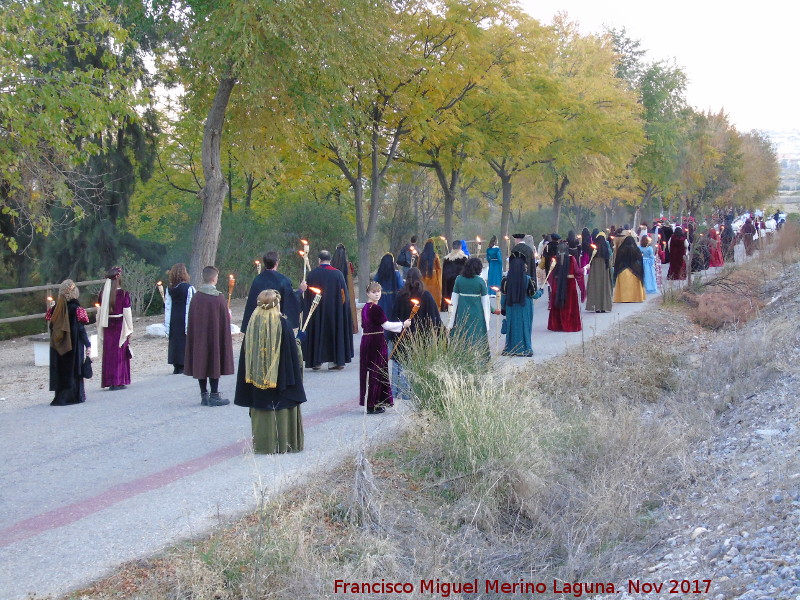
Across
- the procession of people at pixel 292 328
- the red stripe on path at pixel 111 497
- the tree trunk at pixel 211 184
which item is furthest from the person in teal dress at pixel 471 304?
the tree trunk at pixel 211 184

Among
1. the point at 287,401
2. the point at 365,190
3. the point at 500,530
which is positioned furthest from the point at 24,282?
the point at 500,530

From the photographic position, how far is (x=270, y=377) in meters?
8.30

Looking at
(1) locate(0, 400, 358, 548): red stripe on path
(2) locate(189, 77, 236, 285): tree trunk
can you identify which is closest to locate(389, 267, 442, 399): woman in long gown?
(1) locate(0, 400, 358, 548): red stripe on path

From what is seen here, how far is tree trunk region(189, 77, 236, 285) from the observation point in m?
17.9

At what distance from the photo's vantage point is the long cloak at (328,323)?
1362 centimetres

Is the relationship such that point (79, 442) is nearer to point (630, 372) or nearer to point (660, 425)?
point (660, 425)

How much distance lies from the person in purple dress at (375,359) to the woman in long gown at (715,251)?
22953mm

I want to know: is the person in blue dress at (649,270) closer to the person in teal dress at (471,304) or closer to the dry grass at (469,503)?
the person in teal dress at (471,304)

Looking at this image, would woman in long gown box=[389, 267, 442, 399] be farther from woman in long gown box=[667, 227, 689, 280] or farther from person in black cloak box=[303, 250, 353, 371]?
woman in long gown box=[667, 227, 689, 280]

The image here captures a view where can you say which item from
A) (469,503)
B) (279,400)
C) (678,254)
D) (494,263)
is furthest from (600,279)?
(469,503)

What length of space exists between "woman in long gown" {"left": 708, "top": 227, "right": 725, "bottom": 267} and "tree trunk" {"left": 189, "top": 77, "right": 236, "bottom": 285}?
744 inches

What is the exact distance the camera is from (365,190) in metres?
33.0

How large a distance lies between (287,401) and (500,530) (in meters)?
2.31

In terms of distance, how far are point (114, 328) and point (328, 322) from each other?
3.10 m
